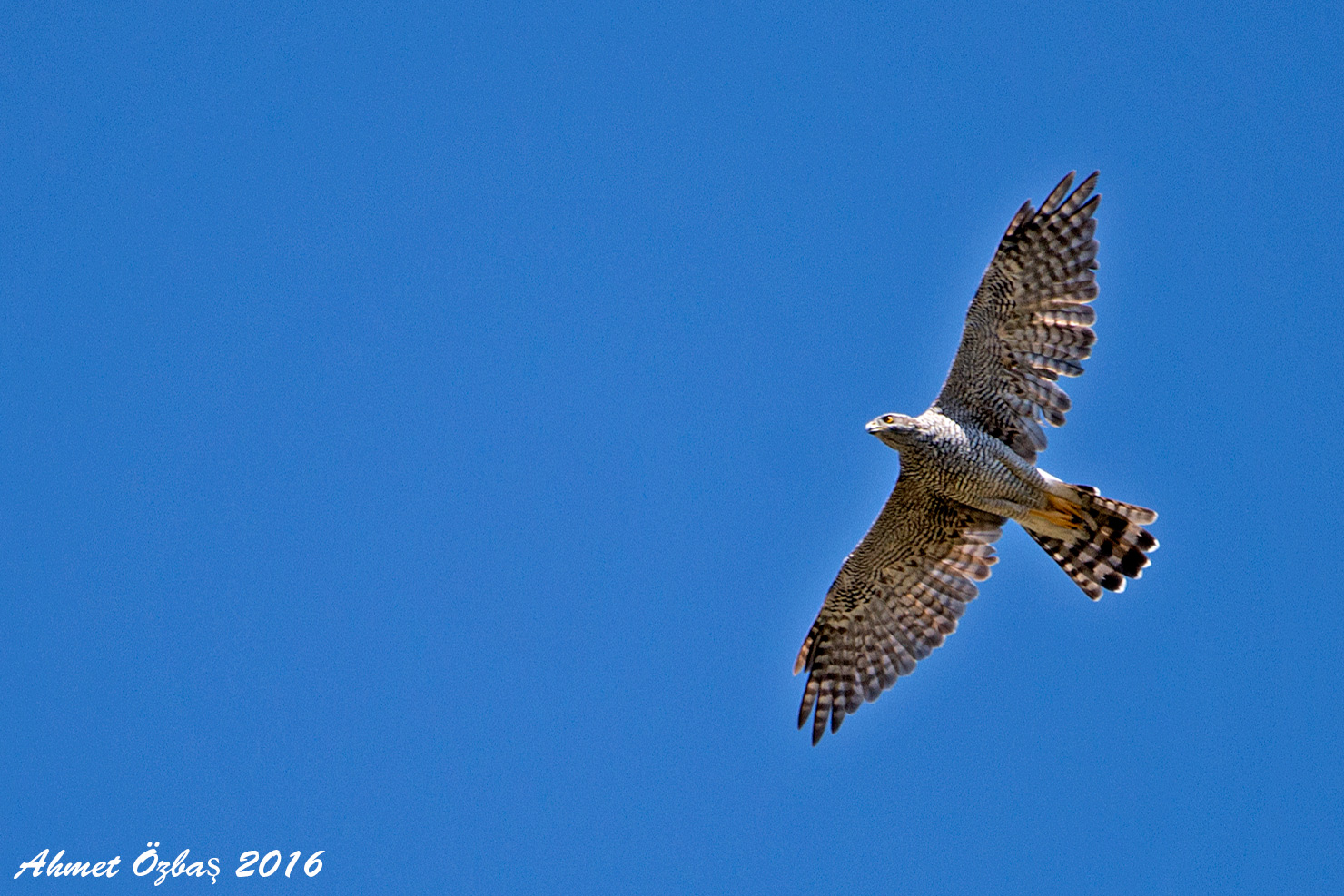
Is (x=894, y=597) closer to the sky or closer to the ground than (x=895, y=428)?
closer to the ground

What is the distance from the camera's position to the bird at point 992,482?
50.8 ft

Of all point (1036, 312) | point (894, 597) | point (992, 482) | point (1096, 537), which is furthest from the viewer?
point (894, 597)

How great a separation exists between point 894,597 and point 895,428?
2.32m

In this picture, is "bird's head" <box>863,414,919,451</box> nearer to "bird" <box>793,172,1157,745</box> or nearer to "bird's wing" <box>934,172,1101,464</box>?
"bird" <box>793,172,1157,745</box>

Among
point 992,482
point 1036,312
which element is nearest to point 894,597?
point 992,482

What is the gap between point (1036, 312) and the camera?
1548 centimetres

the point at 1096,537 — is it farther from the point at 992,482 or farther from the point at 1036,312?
the point at 1036,312

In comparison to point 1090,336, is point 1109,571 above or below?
below

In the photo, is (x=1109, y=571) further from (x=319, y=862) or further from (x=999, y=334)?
(x=319, y=862)

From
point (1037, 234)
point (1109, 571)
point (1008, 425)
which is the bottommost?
point (1109, 571)

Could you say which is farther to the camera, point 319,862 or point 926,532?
point 319,862

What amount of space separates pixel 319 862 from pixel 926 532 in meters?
7.57

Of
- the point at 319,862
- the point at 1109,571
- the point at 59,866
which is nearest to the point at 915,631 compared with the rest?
the point at 1109,571

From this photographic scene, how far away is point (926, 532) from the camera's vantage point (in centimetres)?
1683
